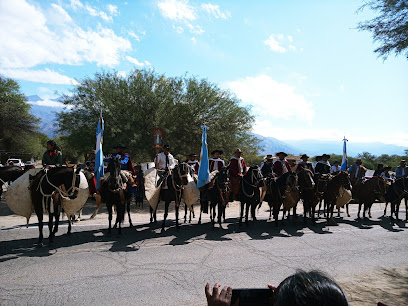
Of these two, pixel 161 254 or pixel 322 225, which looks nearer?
pixel 161 254

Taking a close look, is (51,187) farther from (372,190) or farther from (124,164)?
(372,190)

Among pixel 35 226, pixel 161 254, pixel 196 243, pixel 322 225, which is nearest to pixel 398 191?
pixel 322 225

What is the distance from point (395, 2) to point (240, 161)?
A: 6915 millimetres

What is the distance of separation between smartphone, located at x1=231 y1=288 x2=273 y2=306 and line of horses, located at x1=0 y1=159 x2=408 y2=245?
691cm

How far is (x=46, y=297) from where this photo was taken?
16.1ft

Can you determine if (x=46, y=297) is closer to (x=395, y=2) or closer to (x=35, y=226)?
(x=35, y=226)

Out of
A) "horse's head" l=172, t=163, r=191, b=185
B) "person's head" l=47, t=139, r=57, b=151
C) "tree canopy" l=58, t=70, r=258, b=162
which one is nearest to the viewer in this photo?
"person's head" l=47, t=139, r=57, b=151

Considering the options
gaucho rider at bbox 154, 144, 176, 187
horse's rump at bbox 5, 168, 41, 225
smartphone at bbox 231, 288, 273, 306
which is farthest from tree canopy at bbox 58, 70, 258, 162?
smartphone at bbox 231, 288, 273, 306

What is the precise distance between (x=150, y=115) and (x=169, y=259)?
474 inches

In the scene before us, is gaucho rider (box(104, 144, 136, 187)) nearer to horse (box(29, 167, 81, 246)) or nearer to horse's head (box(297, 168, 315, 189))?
horse (box(29, 167, 81, 246))

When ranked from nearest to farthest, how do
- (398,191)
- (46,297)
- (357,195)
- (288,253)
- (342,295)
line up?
(342,295) → (46,297) → (288,253) → (398,191) → (357,195)

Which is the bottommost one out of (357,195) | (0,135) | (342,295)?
(357,195)

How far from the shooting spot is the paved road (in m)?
5.20

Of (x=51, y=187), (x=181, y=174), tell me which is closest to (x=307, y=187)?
(x=181, y=174)
